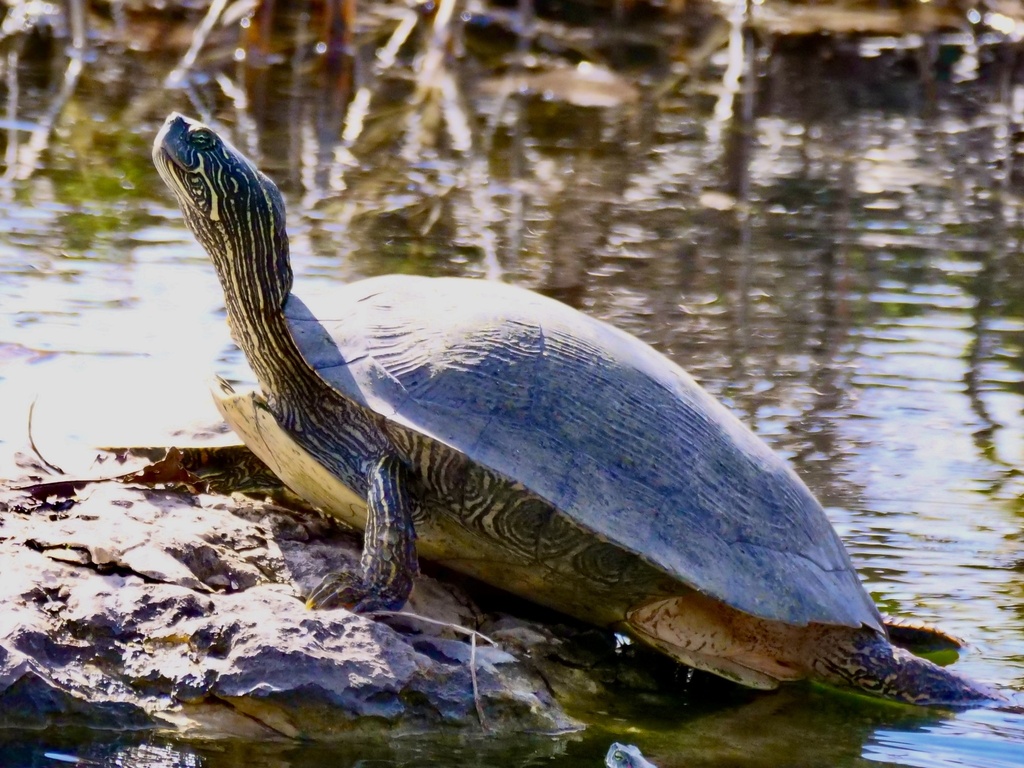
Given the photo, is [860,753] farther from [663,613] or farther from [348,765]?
[348,765]

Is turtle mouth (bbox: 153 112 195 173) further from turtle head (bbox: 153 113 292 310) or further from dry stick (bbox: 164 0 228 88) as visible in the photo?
dry stick (bbox: 164 0 228 88)

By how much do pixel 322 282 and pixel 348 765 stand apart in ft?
11.7

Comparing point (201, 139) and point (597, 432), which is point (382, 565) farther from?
point (201, 139)

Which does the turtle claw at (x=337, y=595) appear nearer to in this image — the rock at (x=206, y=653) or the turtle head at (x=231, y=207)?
the rock at (x=206, y=653)

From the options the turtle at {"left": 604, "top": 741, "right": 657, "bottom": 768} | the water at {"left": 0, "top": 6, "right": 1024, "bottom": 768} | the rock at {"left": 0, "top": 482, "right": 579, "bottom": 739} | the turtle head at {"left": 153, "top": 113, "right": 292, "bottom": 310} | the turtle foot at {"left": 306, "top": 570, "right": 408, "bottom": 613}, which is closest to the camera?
the turtle at {"left": 604, "top": 741, "right": 657, "bottom": 768}

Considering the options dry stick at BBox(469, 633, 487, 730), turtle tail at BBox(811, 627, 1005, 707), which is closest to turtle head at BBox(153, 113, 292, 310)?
dry stick at BBox(469, 633, 487, 730)

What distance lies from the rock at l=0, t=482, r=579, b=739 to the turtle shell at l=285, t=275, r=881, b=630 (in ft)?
1.41

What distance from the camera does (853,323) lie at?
6.38 metres

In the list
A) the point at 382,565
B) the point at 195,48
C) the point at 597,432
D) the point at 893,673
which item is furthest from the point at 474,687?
the point at 195,48

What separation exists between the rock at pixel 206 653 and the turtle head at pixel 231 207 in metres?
0.66

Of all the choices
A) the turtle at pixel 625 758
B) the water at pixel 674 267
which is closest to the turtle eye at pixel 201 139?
the water at pixel 674 267

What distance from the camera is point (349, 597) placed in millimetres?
3229

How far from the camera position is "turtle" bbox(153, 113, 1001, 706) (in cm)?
326

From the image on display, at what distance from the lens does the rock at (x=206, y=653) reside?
2.94 m
